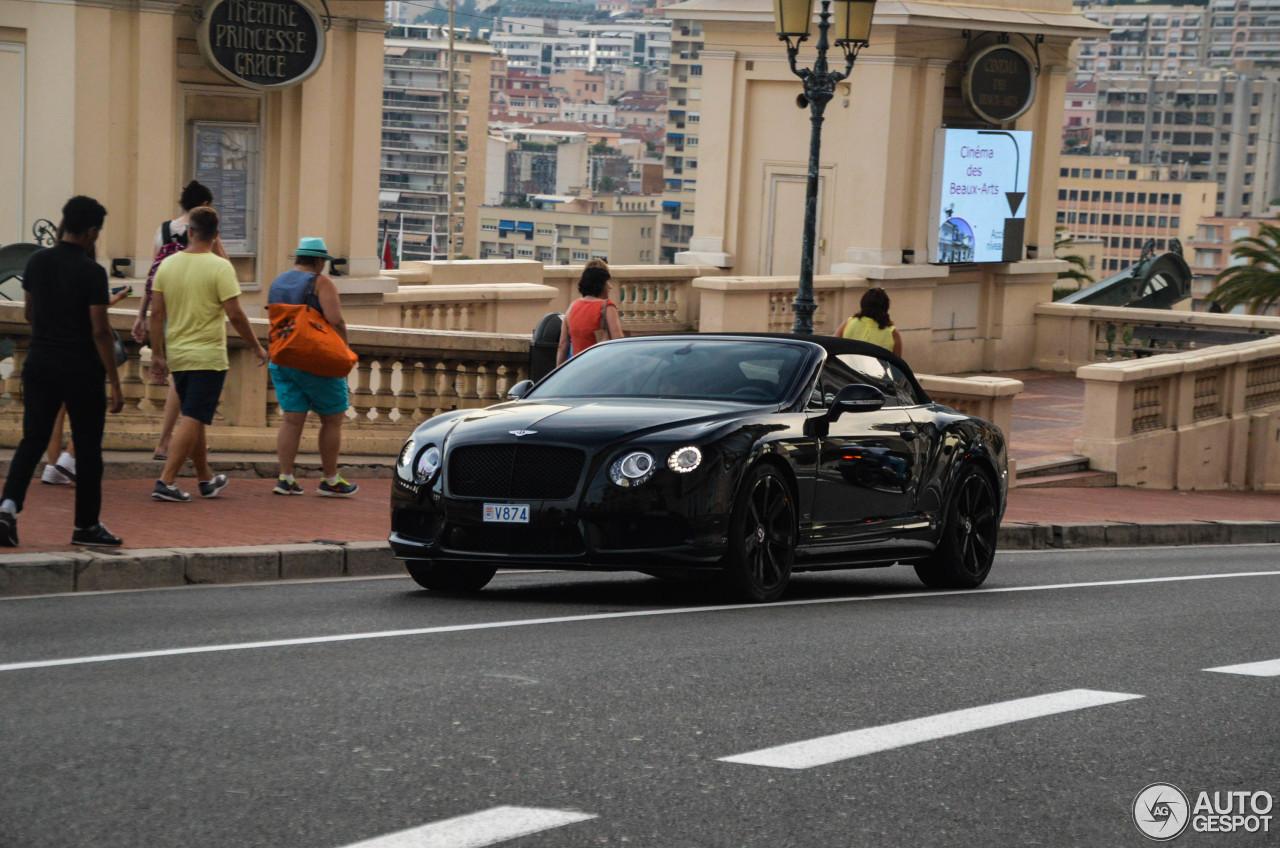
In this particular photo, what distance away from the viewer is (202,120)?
20547 millimetres

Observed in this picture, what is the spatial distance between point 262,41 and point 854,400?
37.4 ft

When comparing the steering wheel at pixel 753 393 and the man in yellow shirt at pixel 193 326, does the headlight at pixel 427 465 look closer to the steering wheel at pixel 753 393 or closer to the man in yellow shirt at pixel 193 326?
the steering wheel at pixel 753 393

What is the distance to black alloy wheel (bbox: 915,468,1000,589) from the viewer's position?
12.0 m

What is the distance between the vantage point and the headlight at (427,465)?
33.3ft

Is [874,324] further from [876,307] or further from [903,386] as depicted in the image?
[903,386]

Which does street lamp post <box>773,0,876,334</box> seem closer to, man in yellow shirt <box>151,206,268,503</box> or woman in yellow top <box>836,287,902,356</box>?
woman in yellow top <box>836,287,902,356</box>

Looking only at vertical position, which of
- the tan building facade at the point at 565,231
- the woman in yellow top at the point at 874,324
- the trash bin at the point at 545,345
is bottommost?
the tan building facade at the point at 565,231

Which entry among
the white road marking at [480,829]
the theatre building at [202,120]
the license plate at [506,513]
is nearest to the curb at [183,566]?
the license plate at [506,513]

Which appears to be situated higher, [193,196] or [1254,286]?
[193,196]

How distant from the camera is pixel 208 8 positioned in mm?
19859

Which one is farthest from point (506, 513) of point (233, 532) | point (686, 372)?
point (233, 532)

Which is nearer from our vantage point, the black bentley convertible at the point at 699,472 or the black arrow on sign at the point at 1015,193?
the black bentley convertible at the point at 699,472

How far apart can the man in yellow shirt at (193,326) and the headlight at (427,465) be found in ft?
8.95

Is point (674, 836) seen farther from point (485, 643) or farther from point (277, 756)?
point (485, 643)
